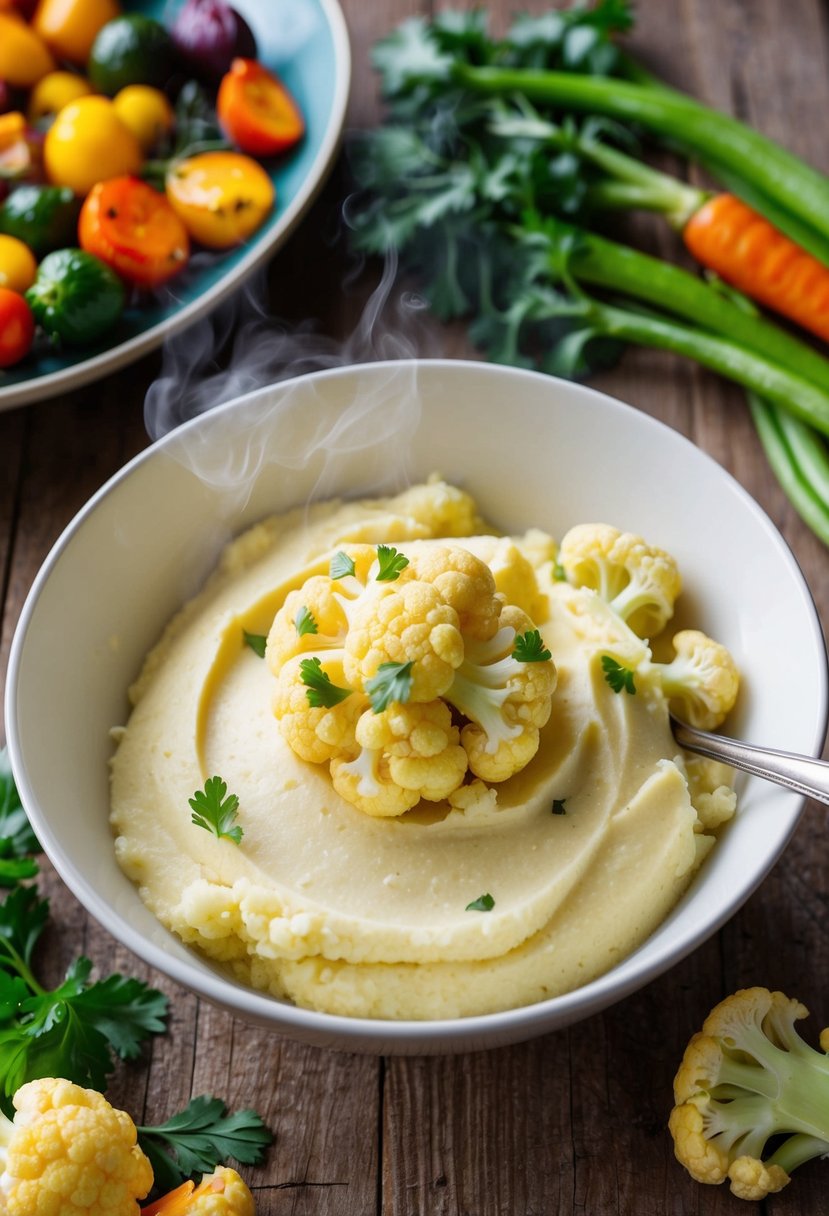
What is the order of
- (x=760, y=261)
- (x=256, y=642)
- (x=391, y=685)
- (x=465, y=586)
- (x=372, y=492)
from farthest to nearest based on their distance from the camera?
(x=760, y=261), (x=372, y=492), (x=256, y=642), (x=465, y=586), (x=391, y=685)

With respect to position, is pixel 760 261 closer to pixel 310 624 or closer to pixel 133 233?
pixel 133 233

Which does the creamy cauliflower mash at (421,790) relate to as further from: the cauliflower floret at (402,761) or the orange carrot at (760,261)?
the orange carrot at (760,261)

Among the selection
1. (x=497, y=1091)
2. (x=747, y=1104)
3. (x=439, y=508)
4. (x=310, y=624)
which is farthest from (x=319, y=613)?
(x=747, y=1104)

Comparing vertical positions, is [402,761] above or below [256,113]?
below

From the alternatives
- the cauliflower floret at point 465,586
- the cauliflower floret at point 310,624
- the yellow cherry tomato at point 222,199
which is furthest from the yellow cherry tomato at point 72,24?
the cauliflower floret at point 465,586

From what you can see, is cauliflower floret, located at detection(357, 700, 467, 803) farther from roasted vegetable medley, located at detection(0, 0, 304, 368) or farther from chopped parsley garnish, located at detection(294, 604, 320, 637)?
roasted vegetable medley, located at detection(0, 0, 304, 368)

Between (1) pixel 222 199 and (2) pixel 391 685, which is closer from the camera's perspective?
(2) pixel 391 685

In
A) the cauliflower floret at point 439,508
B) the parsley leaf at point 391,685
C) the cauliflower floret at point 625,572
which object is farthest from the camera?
the cauliflower floret at point 439,508
